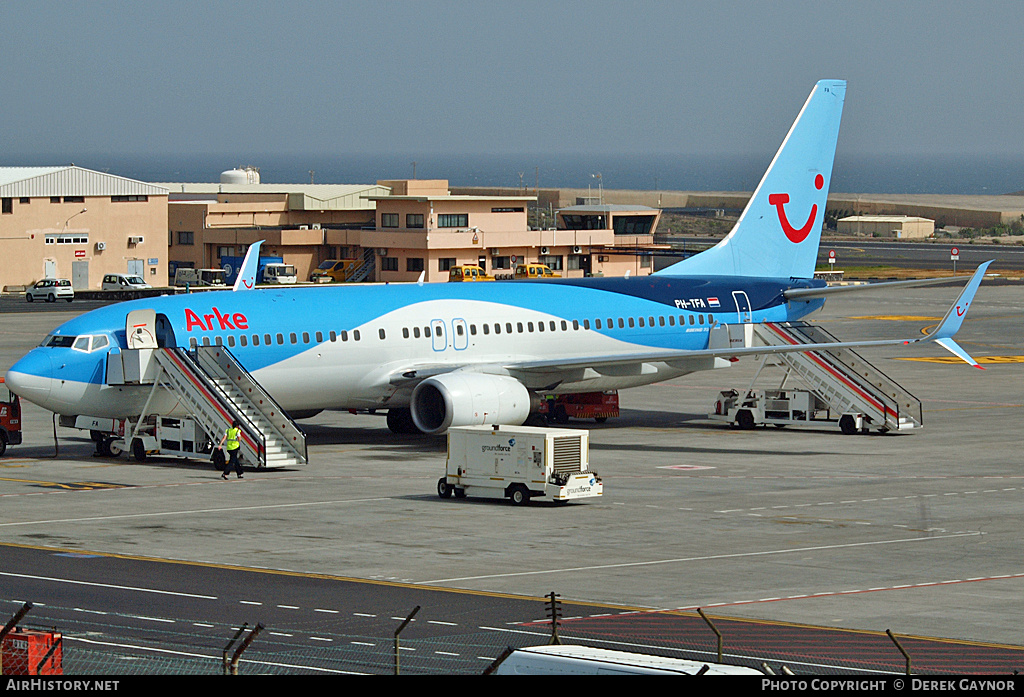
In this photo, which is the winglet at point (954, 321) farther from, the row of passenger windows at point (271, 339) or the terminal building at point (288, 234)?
the terminal building at point (288, 234)

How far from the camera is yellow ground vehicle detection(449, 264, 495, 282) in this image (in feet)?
416

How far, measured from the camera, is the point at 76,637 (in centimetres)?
2377

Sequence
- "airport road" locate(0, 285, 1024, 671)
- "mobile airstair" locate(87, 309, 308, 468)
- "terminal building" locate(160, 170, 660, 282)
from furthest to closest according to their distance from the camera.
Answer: "terminal building" locate(160, 170, 660, 282)
"mobile airstair" locate(87, 309, 308, 468)
"airport road" locate(0, 285, 1024, 671)

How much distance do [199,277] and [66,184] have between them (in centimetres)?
1415

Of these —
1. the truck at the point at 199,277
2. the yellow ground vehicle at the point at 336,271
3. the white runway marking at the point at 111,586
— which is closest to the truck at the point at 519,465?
the white runway marking at the point at 111,586

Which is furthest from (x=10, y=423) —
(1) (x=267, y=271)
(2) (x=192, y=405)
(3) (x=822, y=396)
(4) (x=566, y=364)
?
(1) (x=267, y=271)

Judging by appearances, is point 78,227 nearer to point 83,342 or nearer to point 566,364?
point 83,342

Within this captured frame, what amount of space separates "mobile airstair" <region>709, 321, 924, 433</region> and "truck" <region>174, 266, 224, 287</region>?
82910 millimetres

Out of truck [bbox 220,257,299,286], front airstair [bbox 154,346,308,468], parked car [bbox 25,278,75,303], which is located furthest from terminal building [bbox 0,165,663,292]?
front airstair [bbox 154,346,308,468]

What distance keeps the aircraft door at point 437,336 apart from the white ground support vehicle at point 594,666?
1312 inches

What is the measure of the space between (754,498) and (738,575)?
34.0 feet

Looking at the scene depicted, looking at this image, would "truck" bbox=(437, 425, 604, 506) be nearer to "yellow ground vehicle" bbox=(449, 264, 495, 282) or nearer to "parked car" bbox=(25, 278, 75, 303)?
"yellow ground vehicle" bbox=(449, 264, 495, 282)

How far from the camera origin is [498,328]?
52.1m
